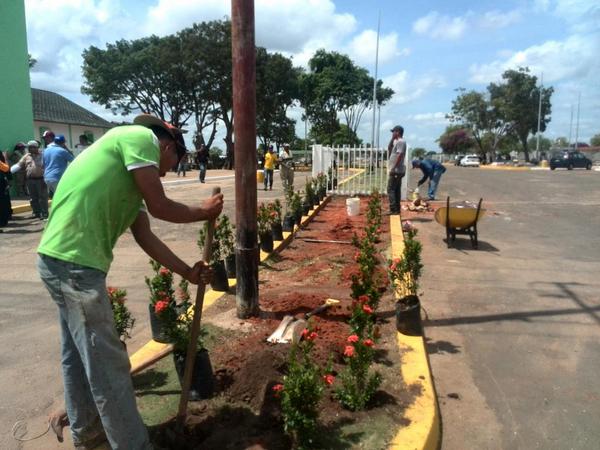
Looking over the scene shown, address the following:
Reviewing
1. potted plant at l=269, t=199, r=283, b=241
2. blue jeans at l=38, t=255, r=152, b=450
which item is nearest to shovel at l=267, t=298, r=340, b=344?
blue jeans at l=38, t=255, r=152, b=450

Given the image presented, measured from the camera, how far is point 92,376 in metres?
2.26

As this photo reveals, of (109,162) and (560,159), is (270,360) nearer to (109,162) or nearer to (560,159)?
(109,162)

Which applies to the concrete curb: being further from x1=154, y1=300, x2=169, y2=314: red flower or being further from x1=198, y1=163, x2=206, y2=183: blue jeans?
x1=198, y1=163, x2=206, y2=183: blue jeans

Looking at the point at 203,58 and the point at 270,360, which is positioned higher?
the point at 203,58

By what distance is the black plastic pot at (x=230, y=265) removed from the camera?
19.0 ft

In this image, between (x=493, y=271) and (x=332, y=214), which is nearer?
(x=493, y=271)

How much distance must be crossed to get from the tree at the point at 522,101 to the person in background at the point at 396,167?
2280 inches

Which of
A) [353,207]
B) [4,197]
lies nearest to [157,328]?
[353,207]

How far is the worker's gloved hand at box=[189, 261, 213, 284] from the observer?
269cm

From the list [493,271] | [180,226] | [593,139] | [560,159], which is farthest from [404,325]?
[593,139]

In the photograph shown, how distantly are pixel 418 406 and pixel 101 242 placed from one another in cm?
212

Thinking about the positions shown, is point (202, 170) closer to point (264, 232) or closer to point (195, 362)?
point (264, 232)

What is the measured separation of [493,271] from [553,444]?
163 inches

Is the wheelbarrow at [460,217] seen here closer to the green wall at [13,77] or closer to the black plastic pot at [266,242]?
the black plastic pot at [266,242]
